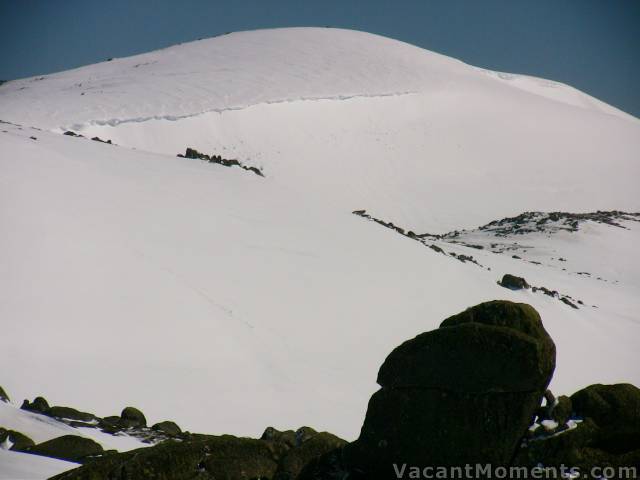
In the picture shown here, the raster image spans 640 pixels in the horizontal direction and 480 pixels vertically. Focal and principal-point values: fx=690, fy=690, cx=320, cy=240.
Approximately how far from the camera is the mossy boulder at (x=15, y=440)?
678cm

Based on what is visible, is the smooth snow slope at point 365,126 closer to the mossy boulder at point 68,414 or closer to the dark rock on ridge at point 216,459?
the mossy boulder at point 68,414

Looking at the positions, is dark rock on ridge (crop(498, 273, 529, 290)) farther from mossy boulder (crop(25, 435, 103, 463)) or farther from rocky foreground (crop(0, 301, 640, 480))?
mossy boulder (crop(25, 435, 103, 463))

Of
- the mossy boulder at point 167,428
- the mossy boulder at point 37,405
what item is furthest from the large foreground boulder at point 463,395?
the mossy boulder at point 37,405

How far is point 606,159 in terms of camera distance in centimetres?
4991

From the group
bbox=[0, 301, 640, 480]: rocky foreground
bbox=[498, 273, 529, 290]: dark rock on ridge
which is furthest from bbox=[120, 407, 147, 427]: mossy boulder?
bbox=[498, 273, 529, 290]: dark rock on ridge

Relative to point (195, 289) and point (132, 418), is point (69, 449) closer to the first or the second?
point (132, 418)

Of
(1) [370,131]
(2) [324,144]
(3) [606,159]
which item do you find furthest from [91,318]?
A: (3) [606,159]

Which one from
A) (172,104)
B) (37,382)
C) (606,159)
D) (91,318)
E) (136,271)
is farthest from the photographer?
(606,159)

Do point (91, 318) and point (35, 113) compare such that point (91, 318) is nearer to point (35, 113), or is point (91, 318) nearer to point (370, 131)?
point (35, 113)

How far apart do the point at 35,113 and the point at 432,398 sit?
4113 cm

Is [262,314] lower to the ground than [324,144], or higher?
lower

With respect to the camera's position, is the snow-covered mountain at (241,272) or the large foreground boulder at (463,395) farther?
the snow-covered mountain at (241,272)

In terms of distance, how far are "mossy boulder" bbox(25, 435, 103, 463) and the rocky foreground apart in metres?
1.11

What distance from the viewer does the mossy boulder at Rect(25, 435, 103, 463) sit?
679 centimetres
